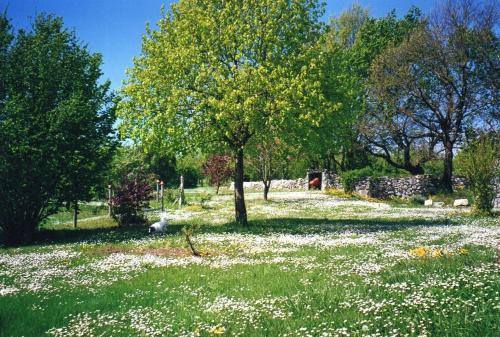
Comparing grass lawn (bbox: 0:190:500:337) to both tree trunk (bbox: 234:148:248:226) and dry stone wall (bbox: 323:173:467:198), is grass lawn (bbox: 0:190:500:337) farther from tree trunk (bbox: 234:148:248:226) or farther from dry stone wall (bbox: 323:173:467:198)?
dry stone wall (bbox: 323:173:467:198)

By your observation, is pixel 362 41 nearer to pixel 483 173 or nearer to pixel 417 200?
pixel 417 200

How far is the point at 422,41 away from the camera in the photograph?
46.1 m

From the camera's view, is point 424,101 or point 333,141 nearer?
point 333,141

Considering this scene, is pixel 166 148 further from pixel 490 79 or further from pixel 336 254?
pixel 490 79

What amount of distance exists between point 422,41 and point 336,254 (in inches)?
1539

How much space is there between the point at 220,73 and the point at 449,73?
33.4 meters

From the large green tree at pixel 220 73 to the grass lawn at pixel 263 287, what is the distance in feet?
23.4

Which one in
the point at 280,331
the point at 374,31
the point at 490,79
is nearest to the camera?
the point at 280,331

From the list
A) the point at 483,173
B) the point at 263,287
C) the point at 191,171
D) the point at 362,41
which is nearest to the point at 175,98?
the point at 263,287

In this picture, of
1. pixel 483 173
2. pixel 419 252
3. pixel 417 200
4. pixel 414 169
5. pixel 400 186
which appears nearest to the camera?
pixel 419 252

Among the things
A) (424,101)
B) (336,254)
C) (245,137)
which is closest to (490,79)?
(424,101)

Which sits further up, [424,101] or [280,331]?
[424,101]

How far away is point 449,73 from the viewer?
46.1 metres

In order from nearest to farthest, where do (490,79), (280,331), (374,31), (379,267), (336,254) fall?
1. (280,331)
2. (379,267)
3. (336,254)
4. (490,79)
5. (374,31)
